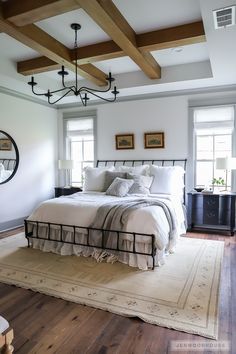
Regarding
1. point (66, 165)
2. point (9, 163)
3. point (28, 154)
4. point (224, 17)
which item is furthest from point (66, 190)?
point (224, 17)

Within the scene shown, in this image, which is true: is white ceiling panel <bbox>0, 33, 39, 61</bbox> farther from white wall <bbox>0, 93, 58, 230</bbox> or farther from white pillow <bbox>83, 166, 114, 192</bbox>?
white pillow <bbox>83, 166, 114, 192</bbox>

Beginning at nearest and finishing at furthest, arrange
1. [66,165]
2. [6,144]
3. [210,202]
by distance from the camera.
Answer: [210,202]
[6,144]
[66,165]

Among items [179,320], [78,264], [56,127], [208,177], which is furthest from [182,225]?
[56,127]

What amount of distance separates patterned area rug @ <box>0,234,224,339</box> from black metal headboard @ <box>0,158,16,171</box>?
178 cm

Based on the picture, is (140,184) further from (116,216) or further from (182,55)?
(182,55)

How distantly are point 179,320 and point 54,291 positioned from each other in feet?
3.99

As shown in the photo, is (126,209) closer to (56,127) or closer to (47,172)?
(47,172)

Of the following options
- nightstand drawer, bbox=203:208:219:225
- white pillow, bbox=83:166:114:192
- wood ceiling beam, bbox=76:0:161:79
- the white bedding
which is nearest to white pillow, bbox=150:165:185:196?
the white bedding

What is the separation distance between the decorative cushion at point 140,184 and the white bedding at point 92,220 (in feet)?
0.72

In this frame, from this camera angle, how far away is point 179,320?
2037 millimetres

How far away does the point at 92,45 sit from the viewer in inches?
143

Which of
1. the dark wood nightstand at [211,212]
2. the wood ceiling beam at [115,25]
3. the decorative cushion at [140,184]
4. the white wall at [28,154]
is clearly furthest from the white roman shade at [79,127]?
the dark wood nightstand at [211,212]

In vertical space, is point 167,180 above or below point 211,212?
above

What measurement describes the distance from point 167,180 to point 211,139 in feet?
4.51
